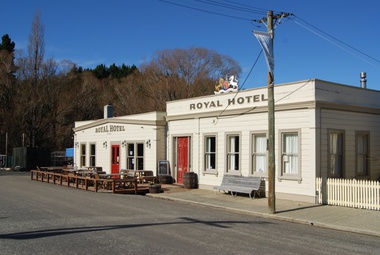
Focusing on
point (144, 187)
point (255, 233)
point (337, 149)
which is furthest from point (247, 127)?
point (255, 233)

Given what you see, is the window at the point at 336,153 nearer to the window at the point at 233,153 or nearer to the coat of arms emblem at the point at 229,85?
the window at the point at 233,153

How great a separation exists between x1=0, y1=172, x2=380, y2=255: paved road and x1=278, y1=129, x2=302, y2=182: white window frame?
347 cm

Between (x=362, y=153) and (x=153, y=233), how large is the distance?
1160 cm

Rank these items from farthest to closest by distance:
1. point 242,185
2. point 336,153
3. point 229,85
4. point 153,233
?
point 229,85
point 242,185
point 336,153
point 153,233

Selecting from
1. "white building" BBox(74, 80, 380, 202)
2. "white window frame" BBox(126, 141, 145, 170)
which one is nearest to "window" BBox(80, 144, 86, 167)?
"white window frame" BBox(126, 141, 145, 170)

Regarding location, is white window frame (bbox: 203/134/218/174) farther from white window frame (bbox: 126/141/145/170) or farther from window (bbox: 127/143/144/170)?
window (bbox: 127/143/144/170)

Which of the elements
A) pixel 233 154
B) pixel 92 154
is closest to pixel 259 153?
pixel 233 154

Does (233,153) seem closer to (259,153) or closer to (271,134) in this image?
(259,153)

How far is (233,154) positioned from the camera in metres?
18.8

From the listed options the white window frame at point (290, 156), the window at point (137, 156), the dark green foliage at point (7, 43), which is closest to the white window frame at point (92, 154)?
the window at point (137, 156)

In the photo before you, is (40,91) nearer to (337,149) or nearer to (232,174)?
(232,174)

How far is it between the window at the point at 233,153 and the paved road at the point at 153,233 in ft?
14.8

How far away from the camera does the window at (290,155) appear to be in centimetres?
1584

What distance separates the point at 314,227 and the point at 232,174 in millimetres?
7320
